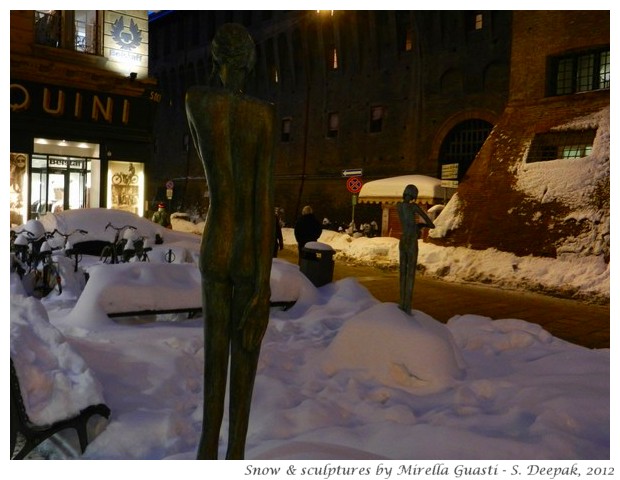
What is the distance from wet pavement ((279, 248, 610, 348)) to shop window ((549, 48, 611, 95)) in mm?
7041

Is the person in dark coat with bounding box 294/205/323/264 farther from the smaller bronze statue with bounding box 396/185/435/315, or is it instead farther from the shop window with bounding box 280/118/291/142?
the shop window with bounding box 280/118/291/142

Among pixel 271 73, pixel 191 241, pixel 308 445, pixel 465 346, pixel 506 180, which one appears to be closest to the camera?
pixel 308 445

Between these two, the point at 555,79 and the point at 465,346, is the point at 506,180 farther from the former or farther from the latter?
the point at 465,346

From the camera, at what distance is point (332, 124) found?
105ft

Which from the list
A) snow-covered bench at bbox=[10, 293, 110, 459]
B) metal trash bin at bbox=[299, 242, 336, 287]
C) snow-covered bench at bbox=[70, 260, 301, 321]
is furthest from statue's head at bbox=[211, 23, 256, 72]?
metal trash bin at bbox=[299, 242, 336, 287]

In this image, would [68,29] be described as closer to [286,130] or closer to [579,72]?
[579,72]

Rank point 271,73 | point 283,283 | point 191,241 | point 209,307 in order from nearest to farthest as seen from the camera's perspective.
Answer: point 209,307, point 283,283, point 191,241, point 271,73

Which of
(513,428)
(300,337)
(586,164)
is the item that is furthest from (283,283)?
(586,164)

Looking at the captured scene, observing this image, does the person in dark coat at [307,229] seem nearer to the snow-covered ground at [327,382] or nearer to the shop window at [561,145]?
the snow-covered ground at [327,382]

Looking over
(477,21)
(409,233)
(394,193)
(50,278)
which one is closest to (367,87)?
(477,21)

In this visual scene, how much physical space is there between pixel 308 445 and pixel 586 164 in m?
14.1

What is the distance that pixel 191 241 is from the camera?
13.8 m

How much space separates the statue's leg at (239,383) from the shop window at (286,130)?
105 ft

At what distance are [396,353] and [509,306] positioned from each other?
6.44 metres
